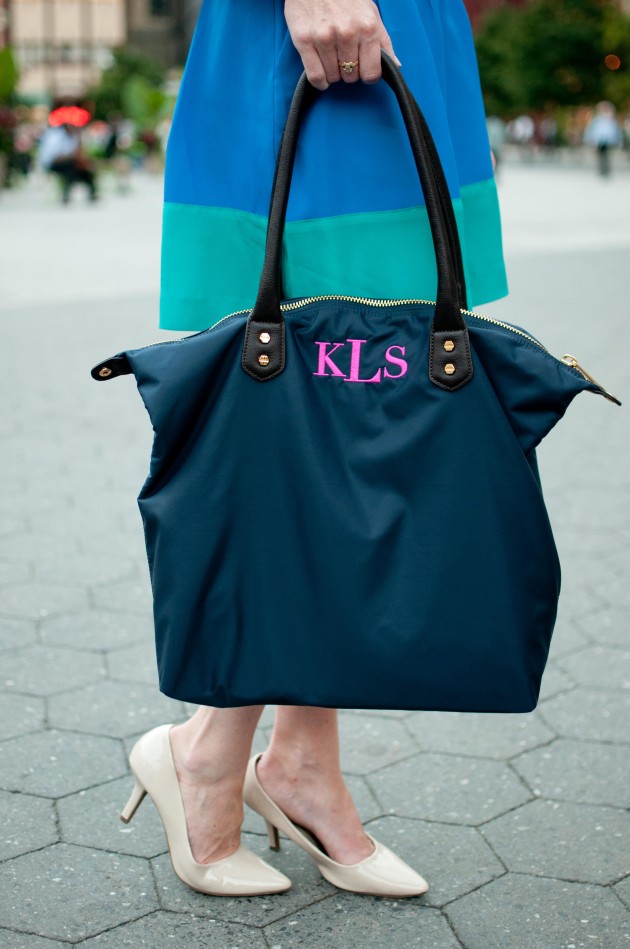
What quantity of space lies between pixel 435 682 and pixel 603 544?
2.64 metres

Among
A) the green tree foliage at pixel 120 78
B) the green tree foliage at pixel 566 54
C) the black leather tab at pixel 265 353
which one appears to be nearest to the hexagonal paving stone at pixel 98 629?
the black leather tab at pixel 265 353

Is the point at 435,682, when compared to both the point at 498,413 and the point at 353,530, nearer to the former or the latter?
the point at 353,530

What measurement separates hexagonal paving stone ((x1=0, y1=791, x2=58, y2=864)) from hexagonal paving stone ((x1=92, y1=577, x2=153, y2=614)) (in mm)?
1135

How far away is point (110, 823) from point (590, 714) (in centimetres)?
122

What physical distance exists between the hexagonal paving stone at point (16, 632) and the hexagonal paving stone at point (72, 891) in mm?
1088

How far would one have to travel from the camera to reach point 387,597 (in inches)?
68.4

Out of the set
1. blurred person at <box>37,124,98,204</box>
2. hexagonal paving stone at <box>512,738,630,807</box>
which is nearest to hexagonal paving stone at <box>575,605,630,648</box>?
hexagonal paving stone at <box>512,738,630,807</box>

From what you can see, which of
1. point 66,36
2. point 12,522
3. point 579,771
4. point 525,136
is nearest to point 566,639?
point 579,771

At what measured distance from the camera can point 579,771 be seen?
2668 mm

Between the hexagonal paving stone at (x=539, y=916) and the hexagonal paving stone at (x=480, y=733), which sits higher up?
the hexagonal paving stone at (x=539, y=916)

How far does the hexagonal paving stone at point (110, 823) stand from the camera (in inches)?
91.9

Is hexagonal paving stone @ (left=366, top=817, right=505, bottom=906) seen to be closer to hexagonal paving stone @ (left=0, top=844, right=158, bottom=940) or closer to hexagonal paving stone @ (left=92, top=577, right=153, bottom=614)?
hexagonal paving stone @ (left=0, top=844, right=158, bottom=940)

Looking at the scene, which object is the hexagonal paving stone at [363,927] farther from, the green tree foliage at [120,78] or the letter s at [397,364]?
the green tree foliage at [120,78]

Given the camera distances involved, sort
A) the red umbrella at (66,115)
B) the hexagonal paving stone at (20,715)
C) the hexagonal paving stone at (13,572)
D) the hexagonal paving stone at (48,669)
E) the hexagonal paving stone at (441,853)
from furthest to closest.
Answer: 1. the red umbrella at (66,115)
2. the hexagonal paving stone at (13,572)
3. the hexagonal paving stone at (48,669)
4. the hexagonal paving stone at (20,715)
5. the hexagonal paving stone at (441,853)
